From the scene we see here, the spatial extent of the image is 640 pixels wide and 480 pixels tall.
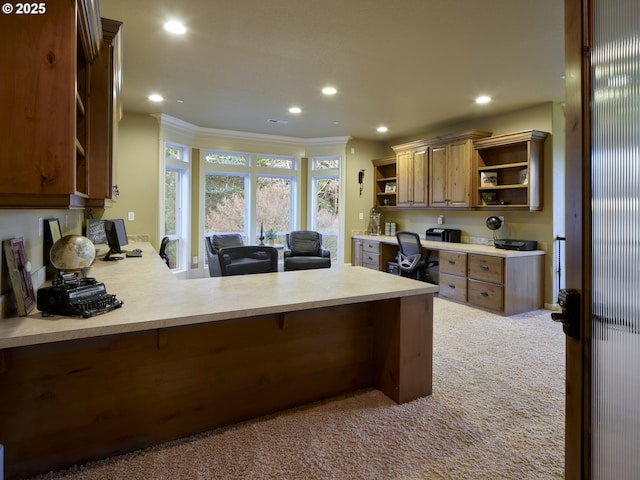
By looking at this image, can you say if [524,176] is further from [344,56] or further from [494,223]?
[344,56]

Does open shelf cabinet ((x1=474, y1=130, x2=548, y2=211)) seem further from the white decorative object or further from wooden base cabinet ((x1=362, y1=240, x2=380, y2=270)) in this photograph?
wooden base cabinet ((x1=362, y1=240, x2=380, y2=270))

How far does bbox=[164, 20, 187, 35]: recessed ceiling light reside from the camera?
279 centimetres

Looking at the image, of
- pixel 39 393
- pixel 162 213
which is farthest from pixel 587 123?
pixel 162 213

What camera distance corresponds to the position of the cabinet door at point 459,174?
5168 mm

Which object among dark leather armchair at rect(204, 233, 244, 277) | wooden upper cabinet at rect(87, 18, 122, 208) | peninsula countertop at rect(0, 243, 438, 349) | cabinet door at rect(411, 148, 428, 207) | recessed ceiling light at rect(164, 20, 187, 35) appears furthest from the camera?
cabinet door at rect(411, 148, 428, 207)

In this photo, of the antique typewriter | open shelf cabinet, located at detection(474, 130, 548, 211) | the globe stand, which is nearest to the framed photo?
open shelf cabinet, located at detection(474, 130, 548, 211)

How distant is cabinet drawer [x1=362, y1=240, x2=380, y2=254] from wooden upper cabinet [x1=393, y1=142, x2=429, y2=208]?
84 cm

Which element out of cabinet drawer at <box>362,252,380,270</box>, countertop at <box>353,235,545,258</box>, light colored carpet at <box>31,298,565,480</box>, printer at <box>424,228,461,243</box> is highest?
printer at <box>424,228,461,243</box>

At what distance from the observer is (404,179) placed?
20.7 ft

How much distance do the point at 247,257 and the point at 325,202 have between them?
181 inches

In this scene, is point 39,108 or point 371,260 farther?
point 371,260

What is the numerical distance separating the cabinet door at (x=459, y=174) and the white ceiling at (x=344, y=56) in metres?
0.51

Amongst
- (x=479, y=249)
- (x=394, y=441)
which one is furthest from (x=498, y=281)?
(x=394, y=441)

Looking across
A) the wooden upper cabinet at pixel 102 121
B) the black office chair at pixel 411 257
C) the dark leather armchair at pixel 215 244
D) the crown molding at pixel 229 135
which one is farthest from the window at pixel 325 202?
the wooden upper cabinet at pixel 102 121
